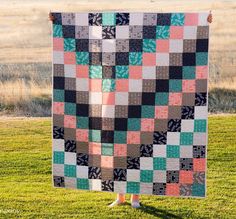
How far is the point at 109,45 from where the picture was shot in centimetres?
450

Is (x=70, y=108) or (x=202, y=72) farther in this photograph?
(x=70, y=108)

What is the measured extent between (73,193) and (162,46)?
73.0 inches

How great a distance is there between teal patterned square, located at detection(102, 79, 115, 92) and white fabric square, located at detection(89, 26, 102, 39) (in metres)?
0.34

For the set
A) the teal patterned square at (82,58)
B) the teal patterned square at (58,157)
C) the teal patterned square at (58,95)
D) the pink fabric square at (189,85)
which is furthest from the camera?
the teal patterned square at (58,157)

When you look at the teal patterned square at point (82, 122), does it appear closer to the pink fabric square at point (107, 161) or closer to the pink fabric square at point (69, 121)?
the pink fabric square at point (69, 121)

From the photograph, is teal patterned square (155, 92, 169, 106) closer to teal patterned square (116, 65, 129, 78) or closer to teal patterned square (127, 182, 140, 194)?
teal patterned square (116, 65, 129, 78)

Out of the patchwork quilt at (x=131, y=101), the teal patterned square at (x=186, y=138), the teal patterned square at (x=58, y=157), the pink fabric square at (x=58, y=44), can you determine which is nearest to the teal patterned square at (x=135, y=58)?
the patchwork quilt at (x=131, y=101)

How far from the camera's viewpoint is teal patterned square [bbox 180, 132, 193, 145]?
14.9ft

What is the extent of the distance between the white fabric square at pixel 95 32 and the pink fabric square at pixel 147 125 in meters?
0.74

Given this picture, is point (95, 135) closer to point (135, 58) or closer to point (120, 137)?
point (120, 137)

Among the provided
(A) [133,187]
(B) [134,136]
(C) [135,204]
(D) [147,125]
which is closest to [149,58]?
(D) [147,125]

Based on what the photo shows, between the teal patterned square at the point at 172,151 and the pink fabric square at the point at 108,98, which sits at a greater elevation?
the pink fabric square at the point at 108,98

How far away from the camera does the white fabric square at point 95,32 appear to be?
177 inches

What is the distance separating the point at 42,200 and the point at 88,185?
72 centimetres
